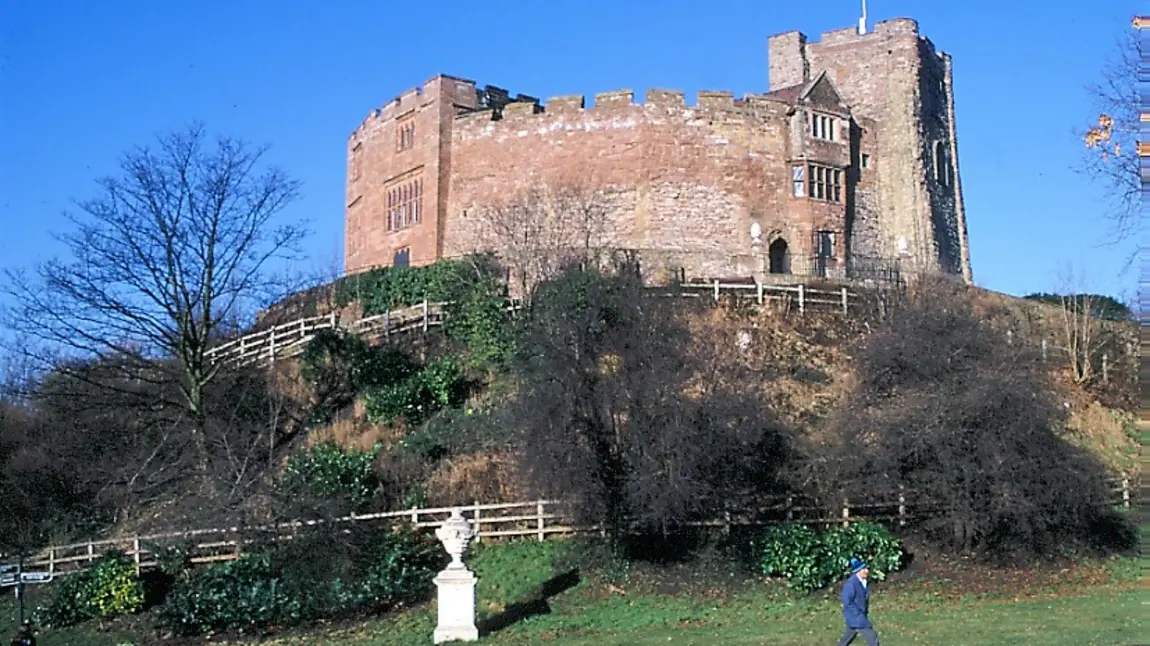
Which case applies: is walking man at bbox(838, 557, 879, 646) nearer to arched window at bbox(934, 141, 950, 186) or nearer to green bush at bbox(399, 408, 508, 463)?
green bush at bbox(399, 408, 508, 463)

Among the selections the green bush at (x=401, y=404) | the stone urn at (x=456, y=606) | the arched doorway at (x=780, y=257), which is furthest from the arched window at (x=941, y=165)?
the stone urn at (x=456, y=606)

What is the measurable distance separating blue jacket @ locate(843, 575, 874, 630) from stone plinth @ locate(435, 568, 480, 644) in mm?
7660

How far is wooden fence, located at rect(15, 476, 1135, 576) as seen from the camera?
1032 inches

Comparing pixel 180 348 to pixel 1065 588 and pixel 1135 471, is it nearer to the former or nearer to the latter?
pixel 1065 588

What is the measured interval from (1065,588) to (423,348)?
2002cm

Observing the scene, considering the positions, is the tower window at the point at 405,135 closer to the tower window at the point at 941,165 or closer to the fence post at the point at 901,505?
the tower window at the point at 941,165

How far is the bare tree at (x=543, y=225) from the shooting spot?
4078cm

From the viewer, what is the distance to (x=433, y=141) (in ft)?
154

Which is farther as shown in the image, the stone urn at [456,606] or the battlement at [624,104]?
the battlement at [624,104]

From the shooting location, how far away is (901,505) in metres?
26.3

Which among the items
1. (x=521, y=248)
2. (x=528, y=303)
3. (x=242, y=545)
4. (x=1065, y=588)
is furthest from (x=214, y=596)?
(x=521, y=248)

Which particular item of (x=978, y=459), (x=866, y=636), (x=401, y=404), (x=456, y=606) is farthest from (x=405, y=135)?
(x=866, y=636)

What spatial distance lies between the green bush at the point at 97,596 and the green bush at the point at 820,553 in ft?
41.8

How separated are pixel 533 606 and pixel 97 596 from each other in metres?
9.19
